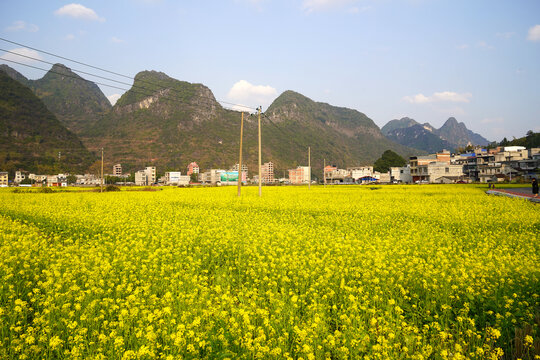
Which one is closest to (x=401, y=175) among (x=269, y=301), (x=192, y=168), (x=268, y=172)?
(x=268, y=172)

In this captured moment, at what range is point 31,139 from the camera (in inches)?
5512

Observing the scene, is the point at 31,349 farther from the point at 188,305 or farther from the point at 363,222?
the point at 363,222

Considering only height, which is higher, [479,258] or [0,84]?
[0,84]

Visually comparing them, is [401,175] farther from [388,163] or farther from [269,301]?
[269,301]

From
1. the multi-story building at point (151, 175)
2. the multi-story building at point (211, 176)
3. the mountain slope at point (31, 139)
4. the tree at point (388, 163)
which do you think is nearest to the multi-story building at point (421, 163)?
the tree at point (388, 163)

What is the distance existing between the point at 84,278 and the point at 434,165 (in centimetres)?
10980

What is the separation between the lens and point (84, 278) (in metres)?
6.24

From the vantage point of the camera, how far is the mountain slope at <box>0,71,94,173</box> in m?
122

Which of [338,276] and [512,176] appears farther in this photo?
[512,176]

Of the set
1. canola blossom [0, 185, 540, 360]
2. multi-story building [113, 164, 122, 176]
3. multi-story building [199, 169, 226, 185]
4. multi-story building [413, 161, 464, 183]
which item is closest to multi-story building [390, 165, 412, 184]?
multi-story building [413, 161, 464, 183]

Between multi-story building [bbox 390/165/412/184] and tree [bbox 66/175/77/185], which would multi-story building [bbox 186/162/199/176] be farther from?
multi-story building [bbox 390/165/412/184]

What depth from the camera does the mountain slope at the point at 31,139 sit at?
122 meters

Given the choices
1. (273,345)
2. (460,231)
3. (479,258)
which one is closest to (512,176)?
(460,231)

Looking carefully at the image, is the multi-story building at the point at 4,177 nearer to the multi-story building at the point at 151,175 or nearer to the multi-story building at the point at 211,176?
the multi-story building at the point at 151,175
